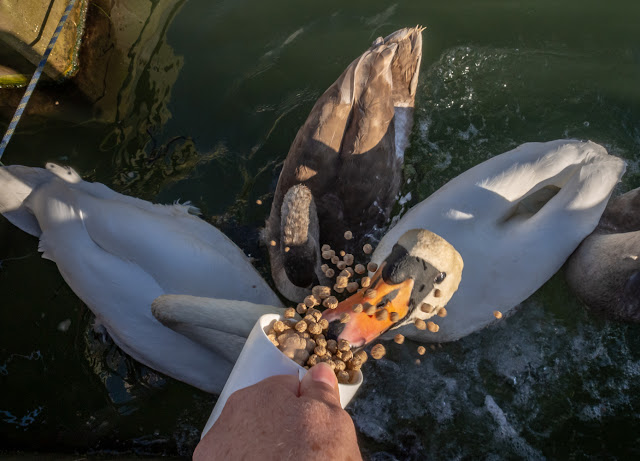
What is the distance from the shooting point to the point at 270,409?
162 centimetres

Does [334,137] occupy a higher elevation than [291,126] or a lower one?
higher

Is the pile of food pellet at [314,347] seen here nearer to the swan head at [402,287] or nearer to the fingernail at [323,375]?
the swan head at [402,287]

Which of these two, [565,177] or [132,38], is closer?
[565,177]

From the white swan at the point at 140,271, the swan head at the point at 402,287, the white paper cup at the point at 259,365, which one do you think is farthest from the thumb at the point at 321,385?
the white swan at the point at 140,271

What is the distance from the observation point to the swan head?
7.36 feet

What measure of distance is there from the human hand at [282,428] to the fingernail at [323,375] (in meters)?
0.03

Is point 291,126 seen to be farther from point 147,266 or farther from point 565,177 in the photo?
point 565,177

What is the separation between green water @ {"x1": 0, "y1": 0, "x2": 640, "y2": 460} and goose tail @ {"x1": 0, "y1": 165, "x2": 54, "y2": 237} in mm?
735

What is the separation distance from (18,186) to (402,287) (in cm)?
279

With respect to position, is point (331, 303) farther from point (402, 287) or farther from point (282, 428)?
point (282, 428)

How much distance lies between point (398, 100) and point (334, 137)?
827 mm

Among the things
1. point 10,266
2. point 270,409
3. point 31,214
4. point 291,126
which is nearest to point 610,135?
point 291,126

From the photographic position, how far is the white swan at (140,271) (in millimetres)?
3236

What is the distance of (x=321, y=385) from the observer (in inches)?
73.0
